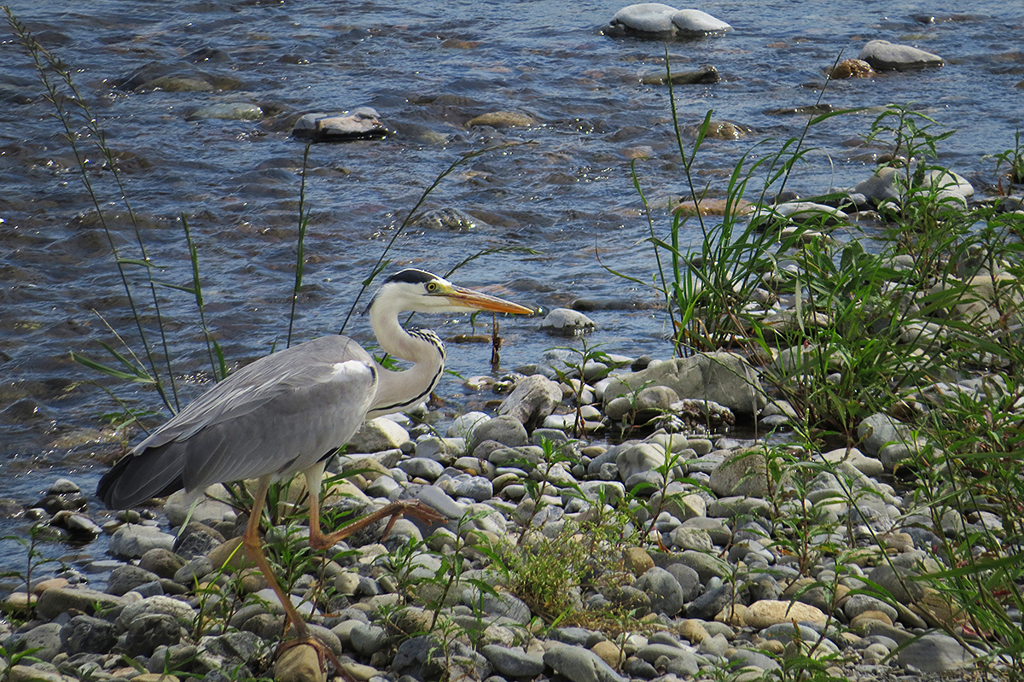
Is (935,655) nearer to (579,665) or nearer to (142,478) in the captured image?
(579,665)

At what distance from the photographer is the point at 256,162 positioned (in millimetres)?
8555

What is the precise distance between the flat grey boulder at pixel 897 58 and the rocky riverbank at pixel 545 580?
7.89 metres

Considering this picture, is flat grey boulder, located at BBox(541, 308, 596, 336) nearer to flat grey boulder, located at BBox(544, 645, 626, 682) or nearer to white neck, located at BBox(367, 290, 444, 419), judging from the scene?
white neck, located at BBox(367, 290, 444, 419)

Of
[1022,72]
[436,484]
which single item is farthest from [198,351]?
[1022,72]

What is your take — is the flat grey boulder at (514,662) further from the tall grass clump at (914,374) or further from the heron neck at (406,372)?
the heron neck at (406,372)

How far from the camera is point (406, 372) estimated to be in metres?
3.89

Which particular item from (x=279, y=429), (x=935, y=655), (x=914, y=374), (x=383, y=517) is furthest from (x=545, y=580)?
(x=914, y=374)

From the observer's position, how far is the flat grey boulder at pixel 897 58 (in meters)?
11.2

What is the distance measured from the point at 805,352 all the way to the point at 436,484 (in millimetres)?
1696

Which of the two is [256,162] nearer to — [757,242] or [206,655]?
[757,242]

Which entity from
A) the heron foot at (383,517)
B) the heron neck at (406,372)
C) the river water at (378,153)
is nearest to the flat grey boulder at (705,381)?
the river water at (378,153)

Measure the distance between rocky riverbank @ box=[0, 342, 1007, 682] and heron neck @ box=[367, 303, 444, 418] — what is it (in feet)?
1.10

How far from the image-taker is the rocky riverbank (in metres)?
2.98

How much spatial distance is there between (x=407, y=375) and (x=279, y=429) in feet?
2.11
